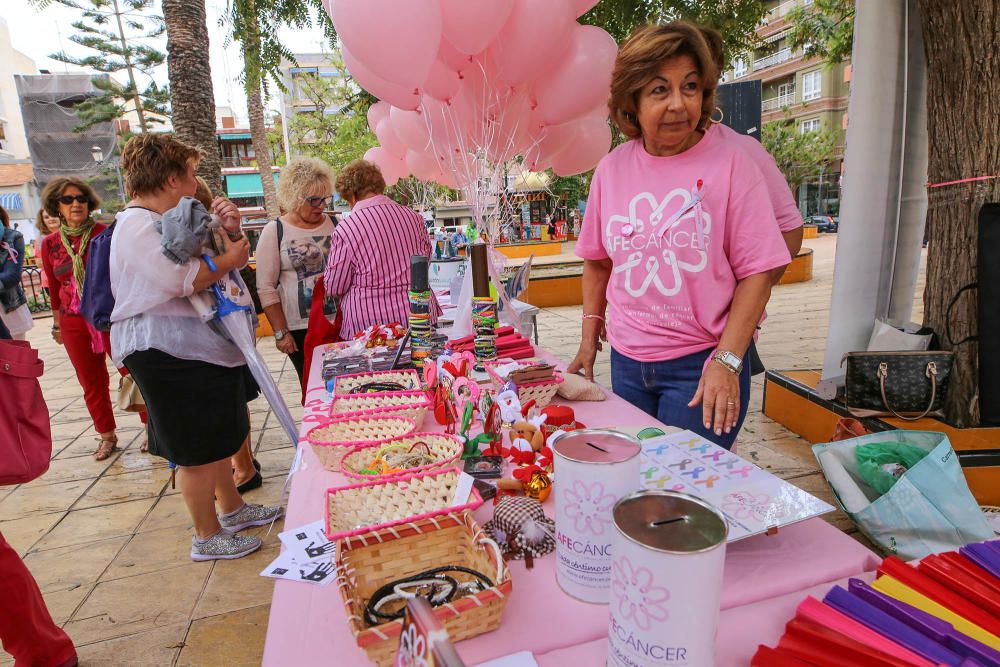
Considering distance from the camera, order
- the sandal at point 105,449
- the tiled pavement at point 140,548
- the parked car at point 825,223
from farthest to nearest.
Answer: the parked car at point 825,223 → the sandal at point 105,449 → the tiled pavement at point 140,548

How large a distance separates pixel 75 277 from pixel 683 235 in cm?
378

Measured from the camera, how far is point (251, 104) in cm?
1366

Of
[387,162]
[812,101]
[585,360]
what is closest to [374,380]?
[585,360]

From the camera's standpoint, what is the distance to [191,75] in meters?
4.57

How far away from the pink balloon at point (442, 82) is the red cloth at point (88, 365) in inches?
110

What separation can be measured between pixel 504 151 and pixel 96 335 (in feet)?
9.57

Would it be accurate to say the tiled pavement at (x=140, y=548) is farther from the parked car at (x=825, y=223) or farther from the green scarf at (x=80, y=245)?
the parked car at (x=825, y=223)

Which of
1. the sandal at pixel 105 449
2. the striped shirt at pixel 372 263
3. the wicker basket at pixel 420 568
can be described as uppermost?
the striped shirt at pixel 372 263

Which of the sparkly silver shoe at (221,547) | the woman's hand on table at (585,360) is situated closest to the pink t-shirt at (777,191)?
the woman's hand on table at (585,360)

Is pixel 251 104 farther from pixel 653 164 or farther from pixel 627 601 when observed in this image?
pixel 627 601

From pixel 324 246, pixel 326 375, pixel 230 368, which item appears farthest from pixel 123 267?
pixel 324 246

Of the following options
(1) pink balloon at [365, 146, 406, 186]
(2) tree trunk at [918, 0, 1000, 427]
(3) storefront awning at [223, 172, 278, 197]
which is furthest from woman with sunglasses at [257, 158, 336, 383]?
(3) storefront awning at [223, 172, 278, 197]

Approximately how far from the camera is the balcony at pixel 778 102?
34.9 meters

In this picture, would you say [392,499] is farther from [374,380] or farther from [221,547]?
[221,547]
